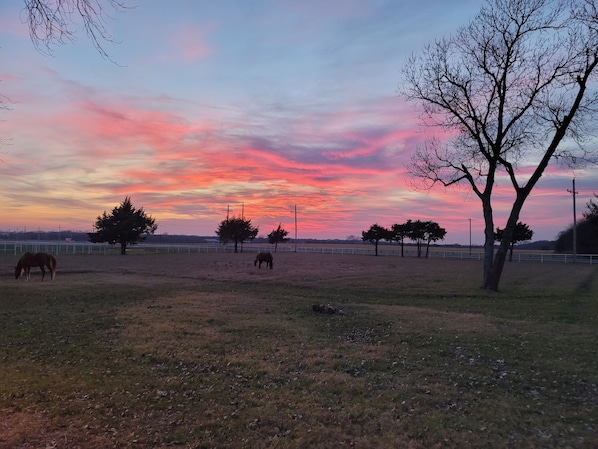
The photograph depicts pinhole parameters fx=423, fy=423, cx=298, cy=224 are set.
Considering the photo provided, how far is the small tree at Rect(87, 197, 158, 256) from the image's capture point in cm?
5903

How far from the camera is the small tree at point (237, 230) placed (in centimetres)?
7888

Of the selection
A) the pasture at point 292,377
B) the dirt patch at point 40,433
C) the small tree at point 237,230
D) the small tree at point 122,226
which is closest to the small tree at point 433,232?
the small tree at point 237,230

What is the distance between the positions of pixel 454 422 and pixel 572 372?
334 cm

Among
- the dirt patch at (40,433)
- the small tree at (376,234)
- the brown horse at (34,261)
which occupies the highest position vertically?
the small tree at (376,234)

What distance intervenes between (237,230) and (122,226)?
2366cm

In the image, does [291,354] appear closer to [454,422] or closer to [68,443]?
[454,422]

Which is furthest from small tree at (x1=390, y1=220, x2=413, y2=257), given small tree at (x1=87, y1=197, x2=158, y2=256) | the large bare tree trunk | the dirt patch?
the dirt patch

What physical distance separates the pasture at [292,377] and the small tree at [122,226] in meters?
47.9

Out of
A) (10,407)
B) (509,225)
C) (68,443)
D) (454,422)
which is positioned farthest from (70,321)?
(509,225)

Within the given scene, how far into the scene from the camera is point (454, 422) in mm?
5273

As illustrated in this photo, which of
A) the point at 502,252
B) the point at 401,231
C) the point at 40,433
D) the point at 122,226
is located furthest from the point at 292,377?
the point at 401,231

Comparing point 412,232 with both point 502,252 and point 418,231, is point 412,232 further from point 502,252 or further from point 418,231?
point 502,252

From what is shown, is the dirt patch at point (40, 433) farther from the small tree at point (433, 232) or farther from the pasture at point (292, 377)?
the small tree at point (433, 232)

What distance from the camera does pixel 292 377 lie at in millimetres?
6895
